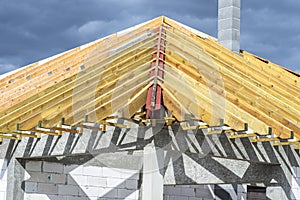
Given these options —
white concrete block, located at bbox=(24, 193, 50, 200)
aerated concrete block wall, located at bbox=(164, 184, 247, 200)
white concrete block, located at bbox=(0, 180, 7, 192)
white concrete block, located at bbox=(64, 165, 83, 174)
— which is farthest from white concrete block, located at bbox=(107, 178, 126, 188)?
white concrete block, located at bbox=(0, 180, 7, 192)

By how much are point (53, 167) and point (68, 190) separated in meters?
0.51

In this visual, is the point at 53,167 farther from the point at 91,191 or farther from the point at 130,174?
the point at 130,174

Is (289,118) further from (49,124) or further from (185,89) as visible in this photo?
(49,124)

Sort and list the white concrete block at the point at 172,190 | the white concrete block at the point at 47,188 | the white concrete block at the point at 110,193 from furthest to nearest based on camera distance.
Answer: the white concrete block at the point at 172,190 < the white concrete block at the point at 110,193 < the white concrete block at the point at 47,188

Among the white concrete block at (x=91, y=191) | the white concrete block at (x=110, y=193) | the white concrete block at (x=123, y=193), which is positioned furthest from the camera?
the white concrete block at (x=123, y=193)

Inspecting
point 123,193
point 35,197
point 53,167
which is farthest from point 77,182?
point 35,197

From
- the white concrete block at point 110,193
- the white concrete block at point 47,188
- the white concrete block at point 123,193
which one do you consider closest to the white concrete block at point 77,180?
the white concrete block at point 47,188

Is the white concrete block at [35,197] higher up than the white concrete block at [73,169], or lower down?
lower down

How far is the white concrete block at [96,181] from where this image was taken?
29.6ft

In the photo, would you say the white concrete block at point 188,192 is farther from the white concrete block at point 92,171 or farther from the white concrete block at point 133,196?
the white concrete block at point 92,171

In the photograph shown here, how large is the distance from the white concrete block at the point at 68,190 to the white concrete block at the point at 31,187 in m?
0.56

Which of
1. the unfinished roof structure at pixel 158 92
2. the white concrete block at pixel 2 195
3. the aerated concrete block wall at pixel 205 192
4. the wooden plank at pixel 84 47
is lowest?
the white concrete block at pixel 2 195

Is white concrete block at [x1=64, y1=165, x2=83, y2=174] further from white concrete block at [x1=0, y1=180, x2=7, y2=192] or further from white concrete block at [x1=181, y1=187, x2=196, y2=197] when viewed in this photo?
white concrete block at [x1=181, y1=187, x2=196, y2=197]

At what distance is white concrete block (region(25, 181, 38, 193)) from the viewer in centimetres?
781
